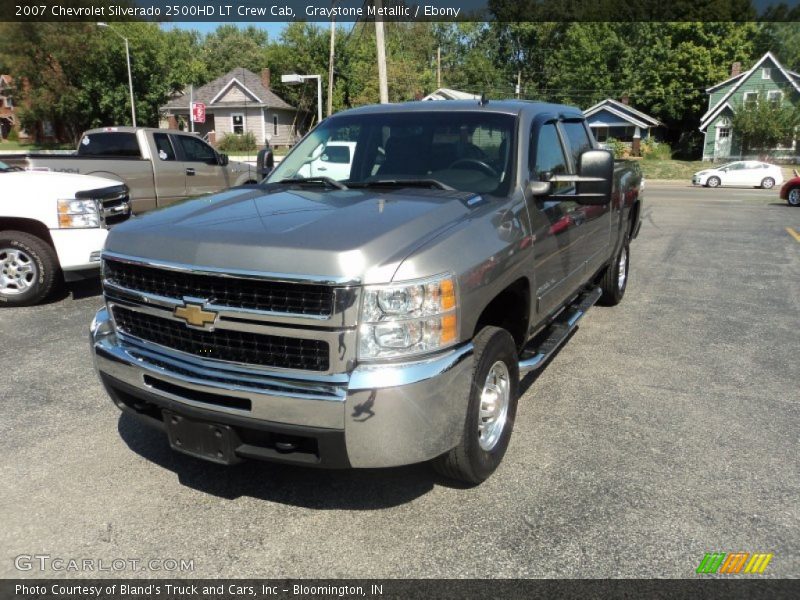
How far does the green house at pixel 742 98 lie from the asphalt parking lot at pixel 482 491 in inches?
2094

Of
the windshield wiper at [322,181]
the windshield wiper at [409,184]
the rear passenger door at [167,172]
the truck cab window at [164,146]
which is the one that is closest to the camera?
the windshield wiper at [409,184]

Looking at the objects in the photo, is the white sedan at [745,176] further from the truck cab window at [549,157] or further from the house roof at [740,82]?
the truck cab window at [549,157]

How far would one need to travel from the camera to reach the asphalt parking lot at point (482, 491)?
2830mm

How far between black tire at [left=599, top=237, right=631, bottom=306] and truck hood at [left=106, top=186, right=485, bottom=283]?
11.9ft

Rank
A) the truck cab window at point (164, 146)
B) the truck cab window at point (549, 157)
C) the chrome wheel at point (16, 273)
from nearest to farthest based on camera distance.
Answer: the truck cab window at point (549, 157) < the chrome wheel at point (16, 273) < the truck cab window at point (164, 146)

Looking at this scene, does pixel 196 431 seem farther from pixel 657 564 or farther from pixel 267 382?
pixel 657 564

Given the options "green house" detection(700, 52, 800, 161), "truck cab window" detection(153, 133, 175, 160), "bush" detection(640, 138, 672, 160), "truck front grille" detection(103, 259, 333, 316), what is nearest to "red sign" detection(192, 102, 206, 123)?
"truck cab window" detection(153, 133, 175, 160)

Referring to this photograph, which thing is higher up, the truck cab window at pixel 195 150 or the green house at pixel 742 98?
the green house at pixel 742 98

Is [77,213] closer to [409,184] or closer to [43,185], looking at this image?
[43,185]

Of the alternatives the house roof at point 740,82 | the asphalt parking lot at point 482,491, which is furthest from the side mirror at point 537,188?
the house roof at point 740,82

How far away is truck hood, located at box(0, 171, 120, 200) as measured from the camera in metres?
6.74

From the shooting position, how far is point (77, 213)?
22.2 feet

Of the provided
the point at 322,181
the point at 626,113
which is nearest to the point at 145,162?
the point at 322,181

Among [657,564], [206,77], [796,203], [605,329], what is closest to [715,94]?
[796,203]
